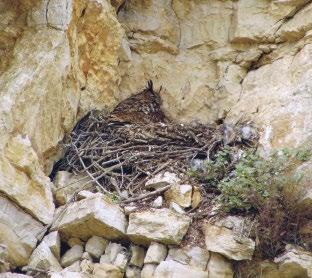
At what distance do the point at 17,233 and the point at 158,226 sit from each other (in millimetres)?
1160

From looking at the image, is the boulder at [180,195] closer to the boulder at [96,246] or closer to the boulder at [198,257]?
the boulder at [198,257]

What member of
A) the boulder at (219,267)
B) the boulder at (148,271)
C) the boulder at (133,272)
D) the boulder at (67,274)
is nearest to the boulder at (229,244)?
the boulder at (219,267)

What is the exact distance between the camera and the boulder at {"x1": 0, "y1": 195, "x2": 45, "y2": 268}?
456 cm

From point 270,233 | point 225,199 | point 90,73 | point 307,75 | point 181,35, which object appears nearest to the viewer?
point 270,233

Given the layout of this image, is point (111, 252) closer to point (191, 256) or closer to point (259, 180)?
point (191, 256)

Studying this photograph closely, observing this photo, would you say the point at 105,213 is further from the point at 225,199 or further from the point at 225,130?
the point at 225,130

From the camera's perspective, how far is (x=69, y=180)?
5559mm

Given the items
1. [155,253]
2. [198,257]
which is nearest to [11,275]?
[155,253]

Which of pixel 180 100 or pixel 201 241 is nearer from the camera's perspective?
pixel 201 241

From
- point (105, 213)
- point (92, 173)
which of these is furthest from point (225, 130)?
point (105, 213)

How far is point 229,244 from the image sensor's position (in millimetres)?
4426

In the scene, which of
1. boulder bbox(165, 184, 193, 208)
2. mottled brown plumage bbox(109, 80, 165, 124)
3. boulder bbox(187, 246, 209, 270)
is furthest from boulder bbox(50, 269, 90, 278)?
mottled brown plumage bbox(109, 80, 165, 124)

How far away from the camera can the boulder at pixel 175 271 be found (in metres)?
4.32

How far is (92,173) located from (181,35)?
2.36 meters
